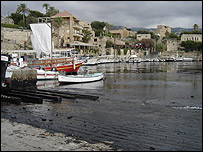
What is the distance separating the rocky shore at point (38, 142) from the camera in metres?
6.35

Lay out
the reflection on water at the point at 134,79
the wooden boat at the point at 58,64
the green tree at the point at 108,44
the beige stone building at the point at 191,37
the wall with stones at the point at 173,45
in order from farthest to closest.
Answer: the beige stone building at the point at 191,37 → the wall with stones at the point at 173,45 → the green tree at the point at 108,44 → the wooden boat at the point at 58,64 → the reflection on water at the point at 134,79

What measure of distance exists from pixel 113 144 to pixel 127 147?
0.40 meters

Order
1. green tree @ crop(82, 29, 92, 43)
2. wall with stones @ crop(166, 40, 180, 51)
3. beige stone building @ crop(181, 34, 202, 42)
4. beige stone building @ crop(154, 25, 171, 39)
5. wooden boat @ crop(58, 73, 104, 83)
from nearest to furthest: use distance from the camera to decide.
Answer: wooden boat @ crop(58, 73, 104, 83), green tree @ crop(82, 29, 92, 43), wall with stones @ crop(166, 40, 180, 51), beige stone building @ crop(181, 34, 202, 42), beige stone building @ crop(154, 25, 171, 39)

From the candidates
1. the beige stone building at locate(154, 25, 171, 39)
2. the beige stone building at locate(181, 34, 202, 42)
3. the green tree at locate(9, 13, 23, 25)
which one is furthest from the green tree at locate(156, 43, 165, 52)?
the green tree at locate(9, 13, 23, 25)

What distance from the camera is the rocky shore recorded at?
20.8 feet

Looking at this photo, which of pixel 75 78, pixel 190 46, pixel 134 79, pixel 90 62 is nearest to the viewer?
pixel 75 78

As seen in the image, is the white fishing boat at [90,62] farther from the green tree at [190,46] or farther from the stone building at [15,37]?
the green tree at [190,46]

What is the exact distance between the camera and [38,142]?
6.72 meters

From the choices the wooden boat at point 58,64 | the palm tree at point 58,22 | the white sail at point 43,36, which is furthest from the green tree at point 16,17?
the wooden boat at point 58,64

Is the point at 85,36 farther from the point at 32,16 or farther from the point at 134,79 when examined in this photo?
the point at 134,79

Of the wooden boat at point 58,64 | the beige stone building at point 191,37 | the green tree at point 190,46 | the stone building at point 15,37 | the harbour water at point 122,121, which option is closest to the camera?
the harbour water at point 122,121

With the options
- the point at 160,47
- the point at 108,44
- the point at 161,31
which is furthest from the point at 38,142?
the point at 161,31

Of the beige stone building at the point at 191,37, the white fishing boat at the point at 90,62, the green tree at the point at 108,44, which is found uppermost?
the beige stone building at the point at 191,37

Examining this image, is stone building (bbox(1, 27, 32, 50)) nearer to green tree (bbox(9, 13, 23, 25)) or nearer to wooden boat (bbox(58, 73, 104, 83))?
green tree (bbox(9, 13, 23, 25))
